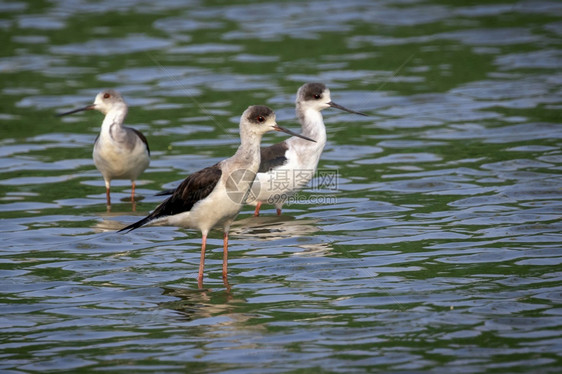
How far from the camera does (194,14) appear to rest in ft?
76.1

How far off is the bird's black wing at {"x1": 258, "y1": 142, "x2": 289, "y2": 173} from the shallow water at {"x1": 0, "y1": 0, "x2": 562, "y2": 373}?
0.72 meters

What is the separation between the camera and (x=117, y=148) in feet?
41.2

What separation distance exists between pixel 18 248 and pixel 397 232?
4.42 metres

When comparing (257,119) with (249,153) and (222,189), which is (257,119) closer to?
(249,153)

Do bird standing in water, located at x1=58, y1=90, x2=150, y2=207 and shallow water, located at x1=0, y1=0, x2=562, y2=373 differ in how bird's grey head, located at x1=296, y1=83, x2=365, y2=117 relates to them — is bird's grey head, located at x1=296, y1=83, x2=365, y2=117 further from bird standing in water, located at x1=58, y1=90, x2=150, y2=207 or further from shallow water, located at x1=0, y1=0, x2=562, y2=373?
bird standing in water, located at x1=58, y1=90, x2=150, y2=207

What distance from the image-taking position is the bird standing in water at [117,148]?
1253 centimetres

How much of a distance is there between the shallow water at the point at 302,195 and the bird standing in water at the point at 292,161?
0.38m

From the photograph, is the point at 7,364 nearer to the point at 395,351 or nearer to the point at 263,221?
the point at 395,351

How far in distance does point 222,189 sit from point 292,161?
2.69m

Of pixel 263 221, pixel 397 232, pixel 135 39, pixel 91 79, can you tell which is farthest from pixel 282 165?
pixel 135 39
